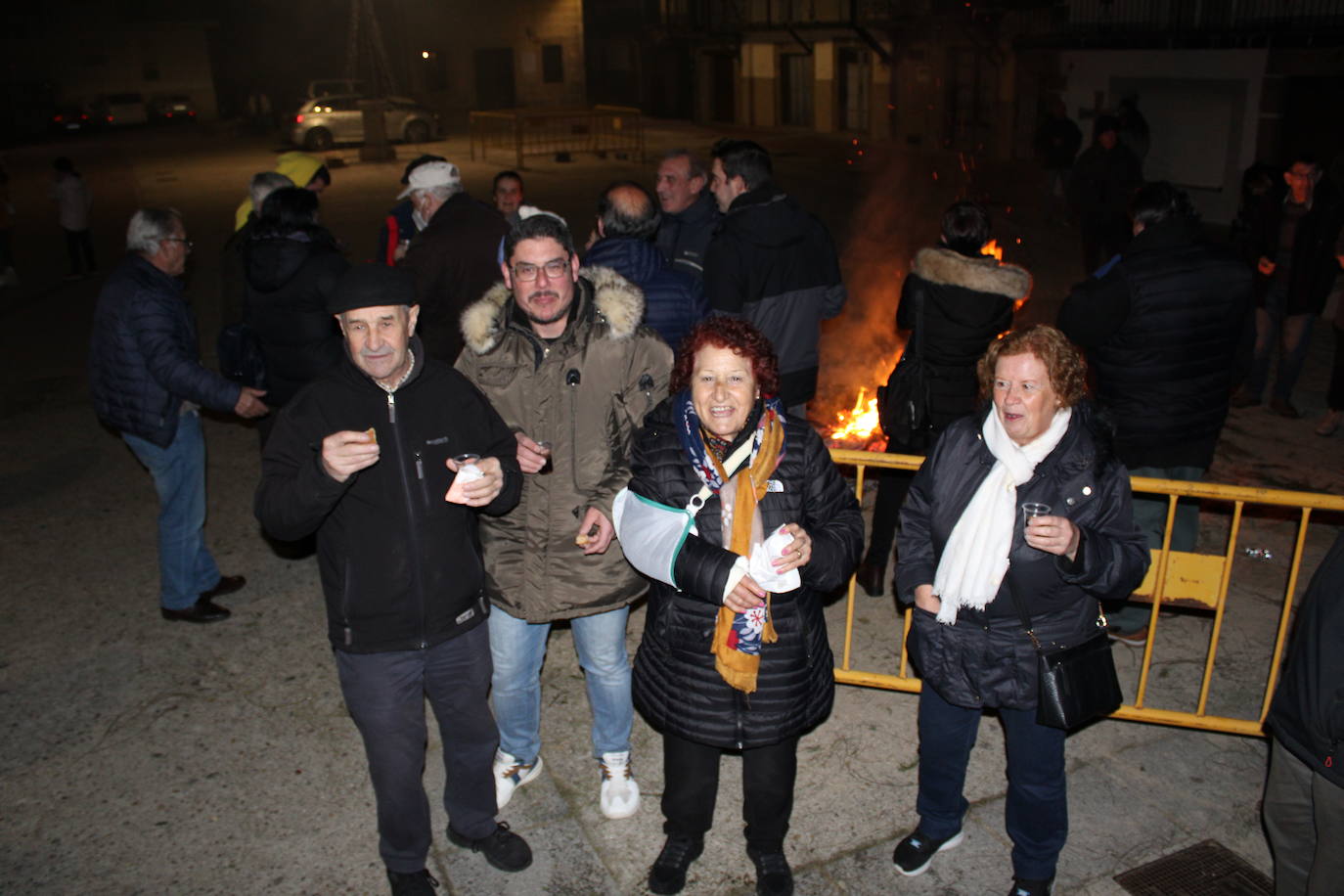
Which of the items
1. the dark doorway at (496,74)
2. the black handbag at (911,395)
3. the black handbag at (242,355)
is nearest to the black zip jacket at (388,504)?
the black handbag at (242,355)

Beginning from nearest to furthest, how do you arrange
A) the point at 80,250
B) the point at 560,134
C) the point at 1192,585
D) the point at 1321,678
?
the point at 1321,678
the point at 1192,585
the point at 80,250
the point at 560,134

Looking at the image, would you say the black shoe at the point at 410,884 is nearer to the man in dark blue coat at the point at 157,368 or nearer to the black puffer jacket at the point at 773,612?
the black puffer jacket at the point at 773,612

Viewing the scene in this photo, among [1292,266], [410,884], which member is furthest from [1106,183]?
[410,884]

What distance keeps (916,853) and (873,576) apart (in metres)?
2.38

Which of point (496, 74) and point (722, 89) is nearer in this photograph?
point (722, 89)

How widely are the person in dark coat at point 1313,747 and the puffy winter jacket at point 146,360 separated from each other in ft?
16.2

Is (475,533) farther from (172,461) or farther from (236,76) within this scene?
(236,76)

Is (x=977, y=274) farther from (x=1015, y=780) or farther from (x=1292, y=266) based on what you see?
(x=1292, y=266)

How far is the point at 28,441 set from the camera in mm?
9242

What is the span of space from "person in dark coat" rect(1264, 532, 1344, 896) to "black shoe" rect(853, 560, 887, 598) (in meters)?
3.09

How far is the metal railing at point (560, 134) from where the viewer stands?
30703 millimetres

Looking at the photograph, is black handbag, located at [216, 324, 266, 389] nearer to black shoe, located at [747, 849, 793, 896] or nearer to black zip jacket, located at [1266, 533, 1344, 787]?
black shoe, located at [747, 849, 793, 896]

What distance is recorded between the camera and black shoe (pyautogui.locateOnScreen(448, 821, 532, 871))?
416 cm

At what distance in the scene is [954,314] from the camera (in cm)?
550
